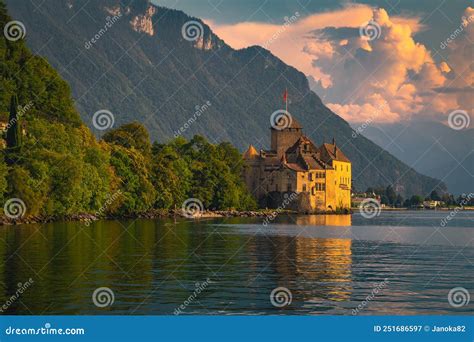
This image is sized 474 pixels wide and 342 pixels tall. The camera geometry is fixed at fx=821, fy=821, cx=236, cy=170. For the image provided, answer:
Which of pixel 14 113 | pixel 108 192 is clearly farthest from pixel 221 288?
pixel 108 192

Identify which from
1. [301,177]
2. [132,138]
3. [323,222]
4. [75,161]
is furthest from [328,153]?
[75,161]

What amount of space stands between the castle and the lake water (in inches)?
4843

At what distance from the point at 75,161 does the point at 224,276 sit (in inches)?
2169

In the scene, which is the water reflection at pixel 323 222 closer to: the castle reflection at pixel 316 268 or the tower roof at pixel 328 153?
the castle reflection at pixel 316 268

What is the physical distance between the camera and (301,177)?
179m

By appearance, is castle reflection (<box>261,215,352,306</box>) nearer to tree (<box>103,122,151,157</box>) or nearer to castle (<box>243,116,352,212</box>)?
tree (<box>103,122,151,157</box>)

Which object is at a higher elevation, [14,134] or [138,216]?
[138,216]

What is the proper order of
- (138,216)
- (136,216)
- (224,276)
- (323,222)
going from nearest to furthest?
(224,276)
(136,216)
(138,216)
(323,222)

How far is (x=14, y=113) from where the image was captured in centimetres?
8475

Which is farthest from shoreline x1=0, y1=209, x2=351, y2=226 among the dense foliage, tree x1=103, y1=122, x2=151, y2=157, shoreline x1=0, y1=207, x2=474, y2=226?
tree x1=103, y1=122, x2=151, y2=157

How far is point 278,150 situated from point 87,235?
144945mm

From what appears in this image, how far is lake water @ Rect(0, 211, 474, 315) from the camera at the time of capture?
24266mm

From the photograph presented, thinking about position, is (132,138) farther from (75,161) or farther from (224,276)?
(224,276)

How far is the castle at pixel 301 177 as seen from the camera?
177 m
